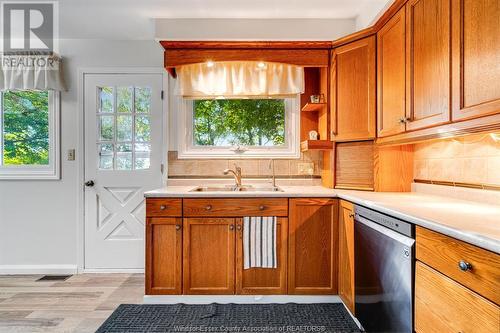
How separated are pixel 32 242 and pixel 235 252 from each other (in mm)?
2237

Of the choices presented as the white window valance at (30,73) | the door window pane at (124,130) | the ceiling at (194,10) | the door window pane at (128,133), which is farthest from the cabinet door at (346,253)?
the white window valance at (30,73)

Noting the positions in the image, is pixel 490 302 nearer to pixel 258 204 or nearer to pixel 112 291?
pixel 258 204

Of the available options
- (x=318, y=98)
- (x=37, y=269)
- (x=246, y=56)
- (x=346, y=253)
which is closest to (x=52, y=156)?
(x=37, y=269)

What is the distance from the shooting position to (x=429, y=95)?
63.4 inches

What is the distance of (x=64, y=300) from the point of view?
7.84 ft

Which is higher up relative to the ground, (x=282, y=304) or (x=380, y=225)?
(x=380, y=225)

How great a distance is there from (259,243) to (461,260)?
1386 millimetres

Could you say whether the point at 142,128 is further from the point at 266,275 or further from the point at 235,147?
the point at 266,275

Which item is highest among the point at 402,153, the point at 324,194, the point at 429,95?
the point at 429,95

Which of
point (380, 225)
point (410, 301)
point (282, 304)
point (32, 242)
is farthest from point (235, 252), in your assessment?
point (32, 242)

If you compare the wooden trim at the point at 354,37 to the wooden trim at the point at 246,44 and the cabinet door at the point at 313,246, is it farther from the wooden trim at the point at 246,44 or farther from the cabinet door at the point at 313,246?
the cabinet door at the point at 313,246

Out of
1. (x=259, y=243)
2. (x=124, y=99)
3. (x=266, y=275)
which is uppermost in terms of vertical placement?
(x=124, y=99)

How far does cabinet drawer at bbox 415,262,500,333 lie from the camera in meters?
→ 0.90

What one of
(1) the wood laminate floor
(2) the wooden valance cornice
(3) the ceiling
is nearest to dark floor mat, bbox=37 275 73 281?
(1) the wood laminate floor
